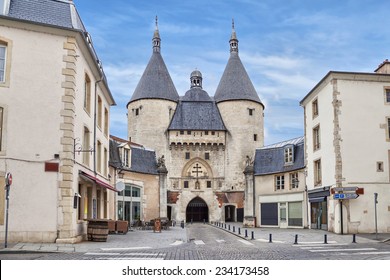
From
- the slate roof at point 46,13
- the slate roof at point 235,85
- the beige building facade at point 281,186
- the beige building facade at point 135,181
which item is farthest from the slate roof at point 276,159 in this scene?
the slate roof at point 46,13

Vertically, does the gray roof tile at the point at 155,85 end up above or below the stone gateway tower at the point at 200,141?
above

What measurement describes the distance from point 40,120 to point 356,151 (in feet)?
58.7

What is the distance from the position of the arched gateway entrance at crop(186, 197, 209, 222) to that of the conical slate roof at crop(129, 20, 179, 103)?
1342 centimetres

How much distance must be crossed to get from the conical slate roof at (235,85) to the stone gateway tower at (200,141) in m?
0.13

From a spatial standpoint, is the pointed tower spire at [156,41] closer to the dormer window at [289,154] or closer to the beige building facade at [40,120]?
the dormer window at [289,154]

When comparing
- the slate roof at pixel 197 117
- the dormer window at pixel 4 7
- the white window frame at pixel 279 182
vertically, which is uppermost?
the slate roof at pixel 197 117

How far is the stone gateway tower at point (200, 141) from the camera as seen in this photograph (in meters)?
60.4

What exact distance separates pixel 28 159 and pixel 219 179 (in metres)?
44.6

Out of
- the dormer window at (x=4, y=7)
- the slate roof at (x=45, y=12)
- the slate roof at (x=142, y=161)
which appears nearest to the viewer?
the dormer window at (x=4, y=7)

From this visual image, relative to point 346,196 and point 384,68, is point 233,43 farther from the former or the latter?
point 346,196

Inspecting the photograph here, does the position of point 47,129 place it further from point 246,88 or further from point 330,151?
point 246,88

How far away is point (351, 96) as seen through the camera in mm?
28500

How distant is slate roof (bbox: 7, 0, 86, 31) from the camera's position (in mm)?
18188

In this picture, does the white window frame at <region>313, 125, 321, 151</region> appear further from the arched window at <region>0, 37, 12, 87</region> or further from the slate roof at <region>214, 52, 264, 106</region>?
the slate roof at <region>214, 52, 264, 106</region>
